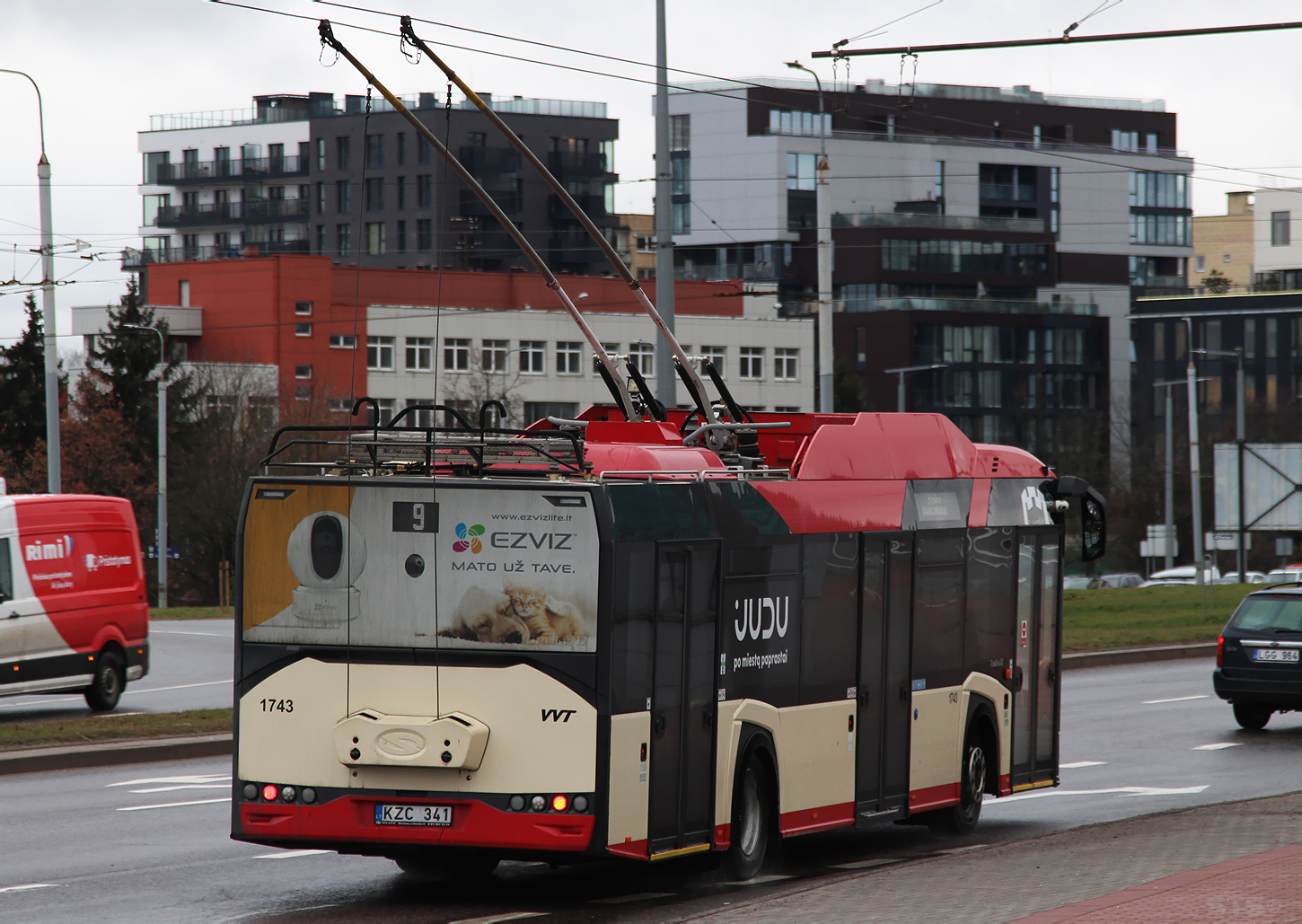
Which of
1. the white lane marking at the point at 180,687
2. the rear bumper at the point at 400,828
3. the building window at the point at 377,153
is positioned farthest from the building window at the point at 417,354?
the rear bumper at the point at 400,828

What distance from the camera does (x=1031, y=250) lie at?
368ft

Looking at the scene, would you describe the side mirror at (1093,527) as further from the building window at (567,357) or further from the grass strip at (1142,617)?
the building window at (567,357)

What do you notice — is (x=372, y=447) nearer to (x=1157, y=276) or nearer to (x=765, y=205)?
(x=765, y=205)

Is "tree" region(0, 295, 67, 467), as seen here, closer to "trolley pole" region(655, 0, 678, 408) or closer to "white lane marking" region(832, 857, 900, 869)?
"trolley pole" region(655, 0, 678, 408)

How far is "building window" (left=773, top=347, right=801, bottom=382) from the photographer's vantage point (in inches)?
4277

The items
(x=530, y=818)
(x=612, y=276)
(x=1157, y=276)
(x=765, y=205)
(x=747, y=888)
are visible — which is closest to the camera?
(x=530, y=818)

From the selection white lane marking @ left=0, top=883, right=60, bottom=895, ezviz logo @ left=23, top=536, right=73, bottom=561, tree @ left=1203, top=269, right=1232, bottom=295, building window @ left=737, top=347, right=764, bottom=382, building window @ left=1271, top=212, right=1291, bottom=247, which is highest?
building window @ left=1271, top=212, right=1291, bottom=247

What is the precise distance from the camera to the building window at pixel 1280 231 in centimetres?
12512

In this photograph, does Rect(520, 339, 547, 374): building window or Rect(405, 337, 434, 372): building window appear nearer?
Rect(405, 337, 434, 372): building window

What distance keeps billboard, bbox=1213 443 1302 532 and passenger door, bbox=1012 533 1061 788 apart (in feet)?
69.7

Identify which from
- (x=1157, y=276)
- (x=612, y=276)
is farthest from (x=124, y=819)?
(x=1157, y=276)

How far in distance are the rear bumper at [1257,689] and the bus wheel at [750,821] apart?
1134 cm

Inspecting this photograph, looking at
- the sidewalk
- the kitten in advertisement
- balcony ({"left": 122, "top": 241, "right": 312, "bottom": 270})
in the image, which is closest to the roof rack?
the kitten in advertisement

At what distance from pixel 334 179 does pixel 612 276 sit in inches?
872
